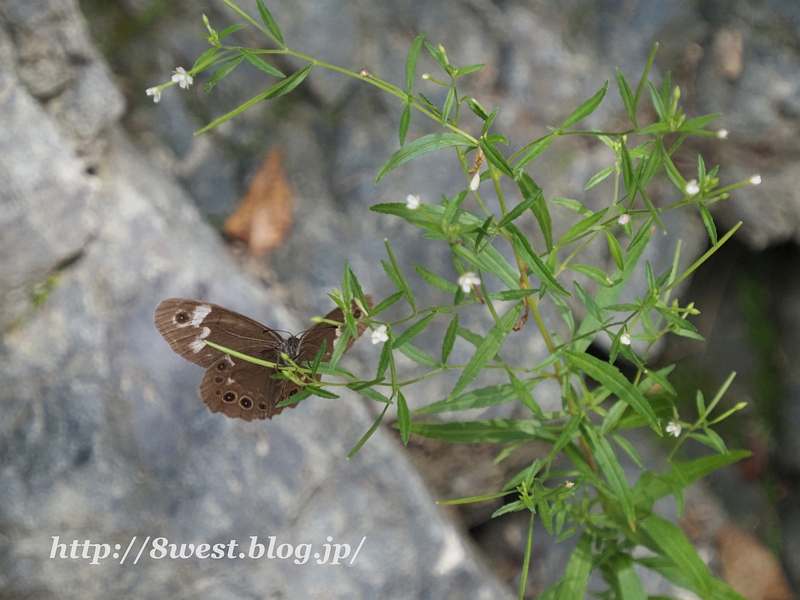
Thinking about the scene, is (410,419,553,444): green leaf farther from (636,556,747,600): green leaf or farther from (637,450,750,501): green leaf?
(636,556,747,600): green leaf

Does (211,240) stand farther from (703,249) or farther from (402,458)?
(703,249)

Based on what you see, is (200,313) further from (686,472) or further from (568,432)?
(686,472)

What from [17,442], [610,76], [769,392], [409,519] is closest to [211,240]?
[17,442]

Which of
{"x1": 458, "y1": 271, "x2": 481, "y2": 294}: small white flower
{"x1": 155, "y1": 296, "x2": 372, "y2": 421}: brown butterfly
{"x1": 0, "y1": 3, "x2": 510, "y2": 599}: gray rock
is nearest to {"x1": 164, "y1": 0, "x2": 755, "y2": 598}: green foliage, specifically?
{"x1": 458, "y1": 271, "x2": 481, "y2": 294}: small white flower

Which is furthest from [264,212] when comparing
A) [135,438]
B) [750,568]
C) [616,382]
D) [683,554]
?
[750,568]

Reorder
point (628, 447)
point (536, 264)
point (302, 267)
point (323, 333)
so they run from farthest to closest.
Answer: point (302, 267) → point (628, 447) → point (323, 333) → point (536, 264)
